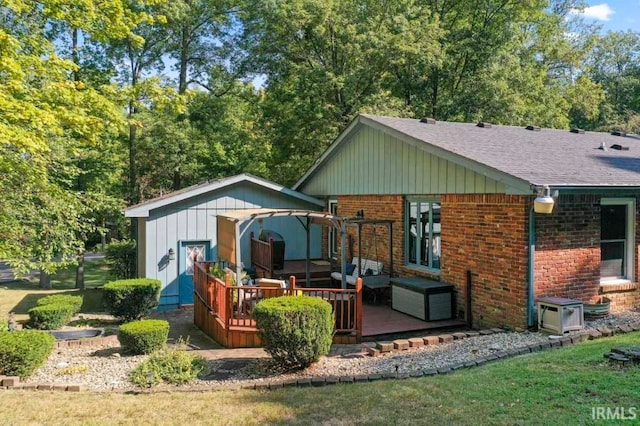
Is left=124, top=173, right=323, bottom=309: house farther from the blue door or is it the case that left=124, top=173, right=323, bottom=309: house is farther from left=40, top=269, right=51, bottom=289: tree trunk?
left=40, top=269, right=51, bottom=289: tree trunk

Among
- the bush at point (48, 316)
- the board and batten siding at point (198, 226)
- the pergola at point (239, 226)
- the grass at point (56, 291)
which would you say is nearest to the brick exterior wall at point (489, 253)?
the pergola at point (239, 226)

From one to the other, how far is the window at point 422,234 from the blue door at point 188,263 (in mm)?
5931

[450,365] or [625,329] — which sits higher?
[625,329]

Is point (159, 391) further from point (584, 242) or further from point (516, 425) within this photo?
point (584, 242)

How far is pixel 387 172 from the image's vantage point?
39.0 ft

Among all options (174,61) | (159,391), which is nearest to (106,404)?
(159,391)

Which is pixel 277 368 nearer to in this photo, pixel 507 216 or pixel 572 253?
pixel 507 216

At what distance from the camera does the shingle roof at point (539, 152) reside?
820cm

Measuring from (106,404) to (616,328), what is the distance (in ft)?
23.9

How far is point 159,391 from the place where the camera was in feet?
19.9

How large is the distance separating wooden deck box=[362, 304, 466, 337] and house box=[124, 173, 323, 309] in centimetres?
558

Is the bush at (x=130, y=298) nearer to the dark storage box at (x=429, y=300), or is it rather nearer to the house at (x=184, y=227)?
the house at (x=184, y=227)

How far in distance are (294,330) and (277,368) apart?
0.82 m

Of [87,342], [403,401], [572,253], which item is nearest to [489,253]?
[572,253]
